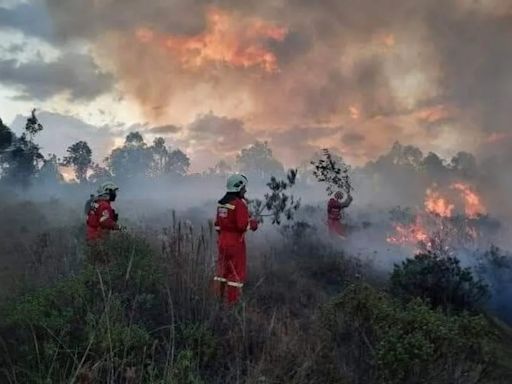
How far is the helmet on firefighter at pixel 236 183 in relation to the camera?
812 centimetres

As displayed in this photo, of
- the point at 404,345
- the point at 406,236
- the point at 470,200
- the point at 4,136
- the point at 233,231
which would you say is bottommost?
the point at 404,345

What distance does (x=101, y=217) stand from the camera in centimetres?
942

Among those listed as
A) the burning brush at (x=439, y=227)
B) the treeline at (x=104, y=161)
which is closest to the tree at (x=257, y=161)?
the treeline at (x=104, y=161)

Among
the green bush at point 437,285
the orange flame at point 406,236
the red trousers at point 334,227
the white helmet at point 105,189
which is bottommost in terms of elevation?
the green bush at point 437,285

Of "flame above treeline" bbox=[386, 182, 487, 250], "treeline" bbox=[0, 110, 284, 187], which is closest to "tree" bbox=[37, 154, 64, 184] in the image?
"treeline" bbox=[0, 110, 284, 187]

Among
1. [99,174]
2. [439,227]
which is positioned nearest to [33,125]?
[439,227]

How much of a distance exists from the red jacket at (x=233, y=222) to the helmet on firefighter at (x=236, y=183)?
147mm

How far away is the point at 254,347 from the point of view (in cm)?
473

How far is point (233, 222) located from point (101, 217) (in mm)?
2610

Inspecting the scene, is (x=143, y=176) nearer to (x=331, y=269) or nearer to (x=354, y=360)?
(x=331, y=269)

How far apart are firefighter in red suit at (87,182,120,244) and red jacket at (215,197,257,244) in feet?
6.37

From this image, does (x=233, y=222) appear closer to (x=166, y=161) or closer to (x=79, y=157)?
(x=79, y=157)

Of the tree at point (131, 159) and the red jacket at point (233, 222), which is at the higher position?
the tree at point (131, 159)

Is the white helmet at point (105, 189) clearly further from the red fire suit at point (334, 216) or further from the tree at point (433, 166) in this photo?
the tree at point (433, 166)
